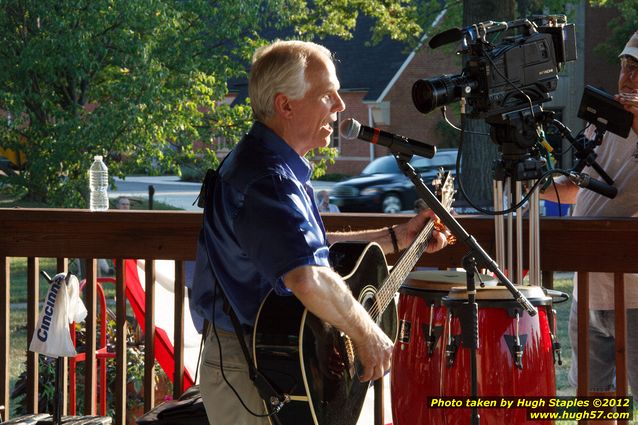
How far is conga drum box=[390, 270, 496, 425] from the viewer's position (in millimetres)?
3217

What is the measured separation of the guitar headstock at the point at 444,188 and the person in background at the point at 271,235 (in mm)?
616

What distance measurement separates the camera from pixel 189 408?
3.42 meters

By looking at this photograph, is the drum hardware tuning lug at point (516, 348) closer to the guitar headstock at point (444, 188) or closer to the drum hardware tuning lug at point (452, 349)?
the drum hardware tuning lug at point (452, 349)

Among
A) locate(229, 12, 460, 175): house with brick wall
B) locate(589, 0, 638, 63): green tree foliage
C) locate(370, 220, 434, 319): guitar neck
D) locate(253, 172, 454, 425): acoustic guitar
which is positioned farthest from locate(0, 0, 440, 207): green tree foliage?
locate(229, 12, 460, 175): house with brick wall

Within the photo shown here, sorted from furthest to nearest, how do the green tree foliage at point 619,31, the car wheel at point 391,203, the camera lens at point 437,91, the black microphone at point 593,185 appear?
the green tree foliage at point 619,31 < the car wheel at point 391,203 < the black microphone at point 593,185 < the camera lens at point 437,91

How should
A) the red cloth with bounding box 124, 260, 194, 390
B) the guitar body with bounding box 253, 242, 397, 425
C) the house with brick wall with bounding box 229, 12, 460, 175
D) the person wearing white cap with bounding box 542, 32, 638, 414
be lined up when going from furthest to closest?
the house with brick wall with bounding box 229, 12, 460, 175, the red cloth with bounding box 124, 260, 194, 390, the person wearing white cap with bounding box 542, 32, 638, 414, the guitar body with bounding box 253, 242, 397, 425

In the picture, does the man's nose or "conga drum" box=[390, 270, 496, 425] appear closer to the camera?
the man's nose

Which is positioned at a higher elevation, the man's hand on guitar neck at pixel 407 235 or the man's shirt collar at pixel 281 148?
the man's shirt collar at pixel 281 148

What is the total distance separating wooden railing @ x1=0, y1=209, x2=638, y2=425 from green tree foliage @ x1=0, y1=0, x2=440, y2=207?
7486mm

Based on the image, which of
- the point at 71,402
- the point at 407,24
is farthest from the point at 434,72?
the point at 71,402

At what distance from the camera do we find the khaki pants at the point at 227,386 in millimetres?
2676

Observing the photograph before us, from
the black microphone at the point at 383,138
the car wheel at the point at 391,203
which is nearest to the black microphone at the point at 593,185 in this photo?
the black microphone at the point at 383,138

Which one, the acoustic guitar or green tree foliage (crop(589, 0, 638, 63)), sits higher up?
the acoustic guitar

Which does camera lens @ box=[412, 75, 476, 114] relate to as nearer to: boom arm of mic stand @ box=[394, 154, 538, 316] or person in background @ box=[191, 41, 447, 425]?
boom arm of mic stand @ box=[394, 154, 538, 316]
